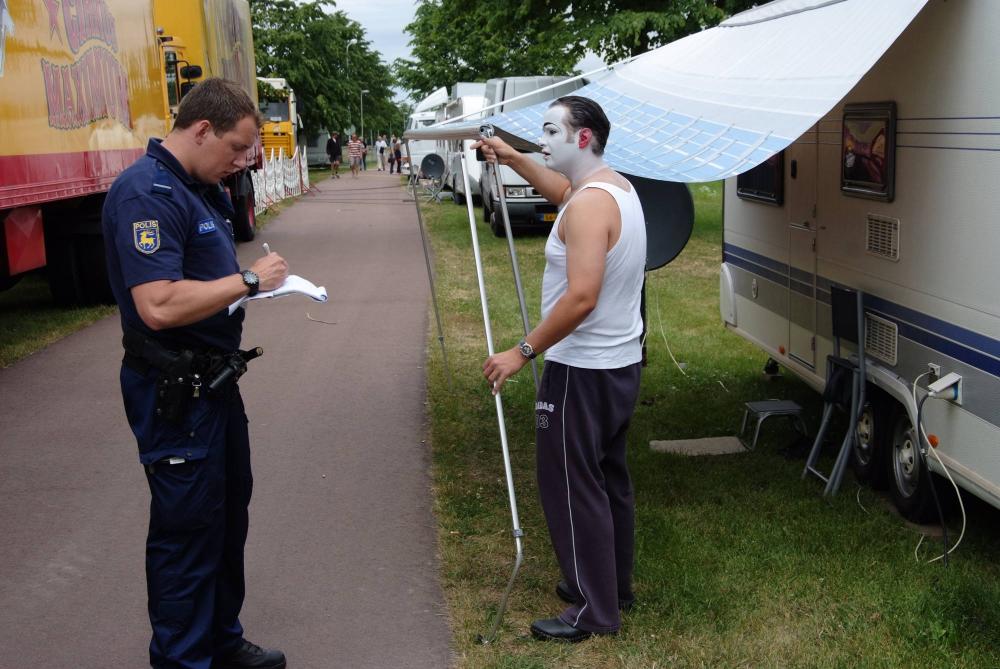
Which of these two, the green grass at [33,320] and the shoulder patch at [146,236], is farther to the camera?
the green grass at [33,320]

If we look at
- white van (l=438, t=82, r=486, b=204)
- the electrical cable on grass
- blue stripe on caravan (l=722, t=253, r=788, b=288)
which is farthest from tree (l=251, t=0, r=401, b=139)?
blue stripe on caravan (l=722, t=253, r=788, b=288)

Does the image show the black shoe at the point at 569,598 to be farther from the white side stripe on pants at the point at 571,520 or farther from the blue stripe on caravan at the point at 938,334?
the blue stripe on caravan at the point at 938,334

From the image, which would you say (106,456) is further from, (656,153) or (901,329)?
(901,329)

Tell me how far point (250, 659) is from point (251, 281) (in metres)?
1.52

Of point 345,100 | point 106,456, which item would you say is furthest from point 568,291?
point 345,100

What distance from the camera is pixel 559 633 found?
4.25 m

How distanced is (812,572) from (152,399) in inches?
116

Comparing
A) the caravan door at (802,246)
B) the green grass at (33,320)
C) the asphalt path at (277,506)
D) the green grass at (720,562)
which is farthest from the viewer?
the green grass at (33,320)

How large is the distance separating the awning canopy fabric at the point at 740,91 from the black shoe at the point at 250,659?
2.49 meters

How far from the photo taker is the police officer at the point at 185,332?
3.30 metres

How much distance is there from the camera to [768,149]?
4840 millimetres

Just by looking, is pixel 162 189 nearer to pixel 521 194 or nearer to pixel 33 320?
pixel 33 320

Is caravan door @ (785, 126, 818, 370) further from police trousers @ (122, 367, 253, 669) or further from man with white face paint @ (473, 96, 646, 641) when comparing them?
police trousers @ (122, 367, 253, 669)

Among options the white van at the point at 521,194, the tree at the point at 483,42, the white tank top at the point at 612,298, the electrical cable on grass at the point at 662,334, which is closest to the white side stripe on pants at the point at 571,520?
the white tank top at the point at 612,298
